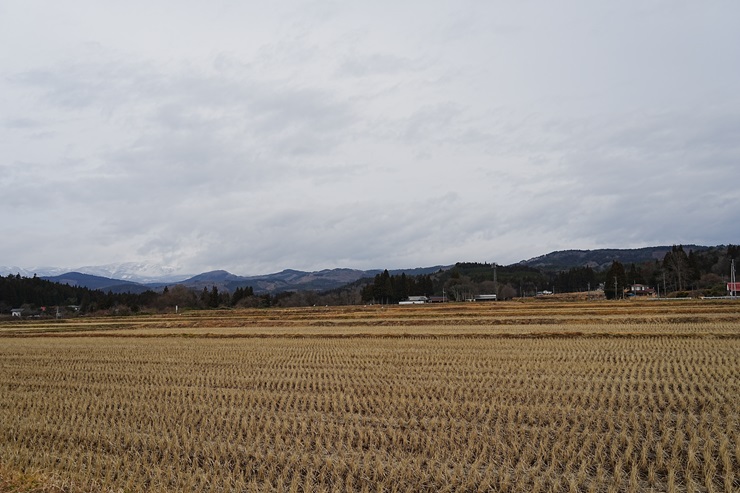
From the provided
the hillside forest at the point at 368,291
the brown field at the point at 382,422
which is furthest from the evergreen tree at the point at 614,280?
the brown field at the point at 382,422

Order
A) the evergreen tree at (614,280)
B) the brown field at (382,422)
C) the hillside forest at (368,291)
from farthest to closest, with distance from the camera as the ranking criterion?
the hillside forest at (368,291) < the evergreen tree at (614,280) < the brown field at (382,422)

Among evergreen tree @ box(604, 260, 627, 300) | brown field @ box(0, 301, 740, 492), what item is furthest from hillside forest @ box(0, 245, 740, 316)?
brown field @ box(0, 301, 740, 492)

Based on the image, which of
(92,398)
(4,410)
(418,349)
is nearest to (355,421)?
(92,398)

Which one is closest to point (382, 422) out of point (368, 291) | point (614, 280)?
point (614, 280)

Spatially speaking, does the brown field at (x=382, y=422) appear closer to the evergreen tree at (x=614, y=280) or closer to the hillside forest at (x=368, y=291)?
the hillside forest at (x=368, y=291)

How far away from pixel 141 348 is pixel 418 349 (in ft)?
53.9

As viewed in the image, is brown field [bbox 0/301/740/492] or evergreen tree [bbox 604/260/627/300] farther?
evergreen tree [bbox 604/260/627/300]

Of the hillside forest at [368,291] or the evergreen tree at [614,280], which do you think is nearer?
the evergreen tree at [614,280]

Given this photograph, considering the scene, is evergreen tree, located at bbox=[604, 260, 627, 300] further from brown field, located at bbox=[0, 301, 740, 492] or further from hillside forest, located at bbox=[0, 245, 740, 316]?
brown field, located at bbox=[0, 301, 740, 492]

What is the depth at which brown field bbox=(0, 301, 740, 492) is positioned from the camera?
794 cm

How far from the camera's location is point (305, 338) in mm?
34906

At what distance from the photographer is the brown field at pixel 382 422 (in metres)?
7.94

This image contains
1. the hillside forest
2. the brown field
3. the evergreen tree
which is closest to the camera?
the brown field

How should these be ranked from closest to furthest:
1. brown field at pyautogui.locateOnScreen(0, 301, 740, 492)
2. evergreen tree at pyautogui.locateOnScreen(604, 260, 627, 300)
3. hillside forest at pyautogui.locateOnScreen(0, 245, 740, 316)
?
brown field at pyautogui.locateOnScreen(0, 301, 740, 492)
evergreen tree at pyautogui.locateOnScreen(604, 260, 627, 300)
hillside forest at pyautogui.locateOnScreen(0, 245, 740, 316)
